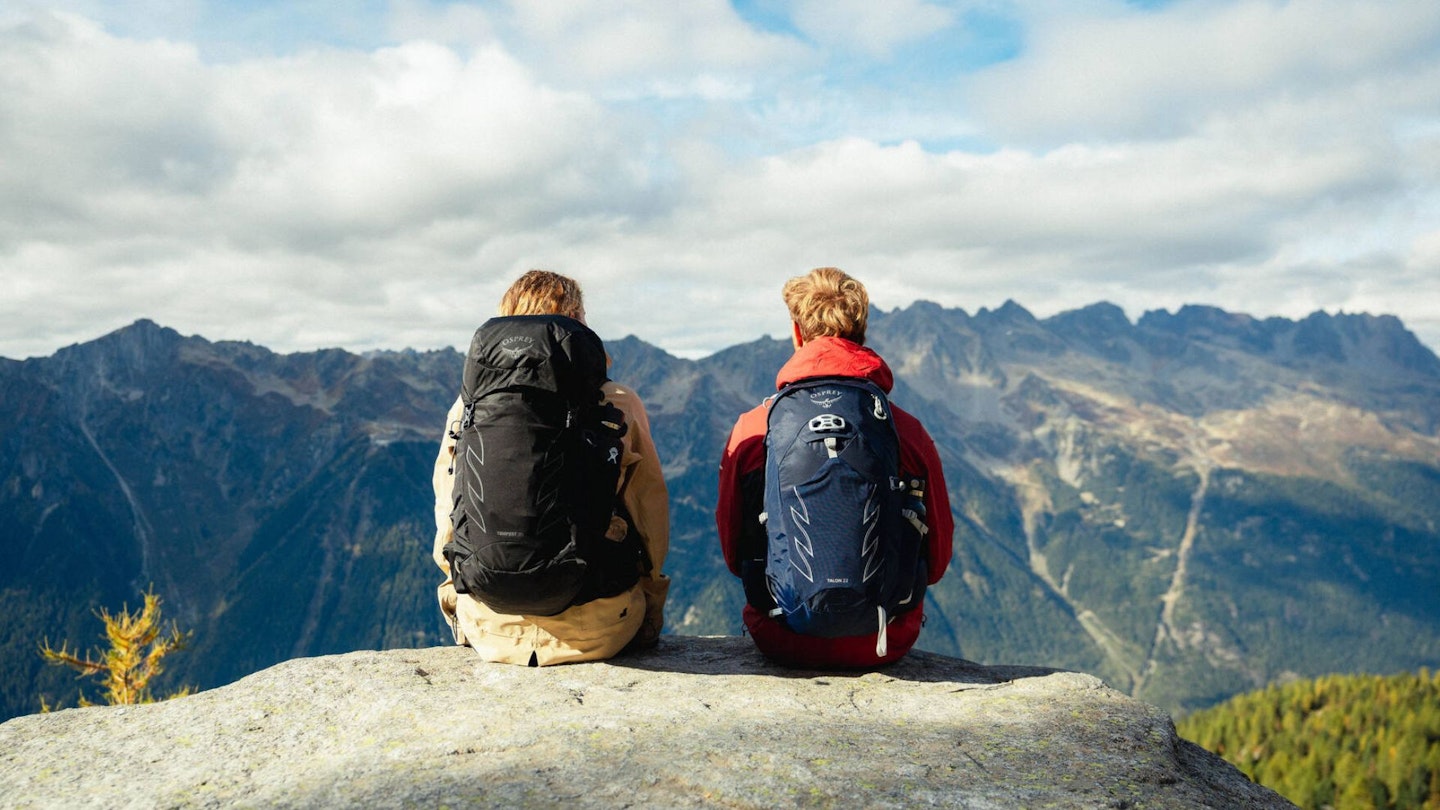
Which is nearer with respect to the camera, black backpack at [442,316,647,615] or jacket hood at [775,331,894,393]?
black backpack at [442,316,647,615]

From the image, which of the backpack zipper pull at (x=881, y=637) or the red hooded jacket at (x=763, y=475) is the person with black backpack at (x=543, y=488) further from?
the backpack zipper pull at (x=881, y=637)

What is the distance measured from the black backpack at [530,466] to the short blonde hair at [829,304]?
221 cm

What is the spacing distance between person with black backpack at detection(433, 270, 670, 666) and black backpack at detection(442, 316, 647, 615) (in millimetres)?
10

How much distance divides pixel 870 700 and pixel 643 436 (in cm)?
343

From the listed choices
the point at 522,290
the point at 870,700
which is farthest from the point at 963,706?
the point at 522,290

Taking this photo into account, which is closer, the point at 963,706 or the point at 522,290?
the point at 963,706

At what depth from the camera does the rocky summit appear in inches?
214

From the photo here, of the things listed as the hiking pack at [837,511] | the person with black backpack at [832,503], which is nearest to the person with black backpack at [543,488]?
the person with black backpack at [832,503]

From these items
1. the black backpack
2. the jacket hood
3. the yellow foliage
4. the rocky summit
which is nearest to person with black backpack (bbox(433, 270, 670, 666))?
the black backpack

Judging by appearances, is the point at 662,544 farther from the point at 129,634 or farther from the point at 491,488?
the point at 129,634

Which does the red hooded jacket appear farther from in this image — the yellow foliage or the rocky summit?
the yellow foliage

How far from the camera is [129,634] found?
2084 centimetres

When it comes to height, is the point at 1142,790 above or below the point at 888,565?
below

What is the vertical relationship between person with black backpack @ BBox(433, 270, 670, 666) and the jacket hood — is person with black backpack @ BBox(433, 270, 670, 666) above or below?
below
